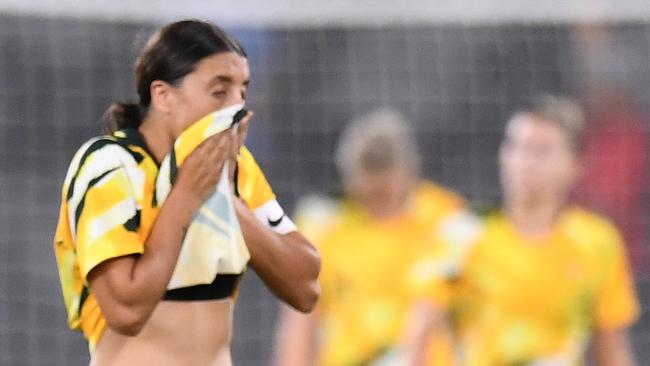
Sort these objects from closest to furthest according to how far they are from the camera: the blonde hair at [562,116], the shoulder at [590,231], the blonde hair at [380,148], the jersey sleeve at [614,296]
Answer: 1. the jersey sleeve at [614,296]
2. the blonde hair at [562,116]
3. the shoulder at [590,231]
4. the blonde hair at [380,148]

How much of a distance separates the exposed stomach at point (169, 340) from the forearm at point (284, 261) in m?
0.12

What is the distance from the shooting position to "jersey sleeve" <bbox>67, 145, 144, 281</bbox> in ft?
8.25

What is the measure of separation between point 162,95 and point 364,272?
13.1 ft

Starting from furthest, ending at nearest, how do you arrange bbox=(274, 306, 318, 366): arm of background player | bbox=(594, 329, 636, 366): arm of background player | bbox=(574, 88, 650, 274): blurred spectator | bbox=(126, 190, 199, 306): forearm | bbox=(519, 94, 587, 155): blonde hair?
bbox=(574, 88, 650, 274): blurred spectator → bbox=(274, 306, 318, 366): arm of background player → bbox=(519, 94, 587, 155): blonde hair → bbox=(594, 329, 636, 366): arm of background player → bbox=(126, 190, 199, 306): forearm

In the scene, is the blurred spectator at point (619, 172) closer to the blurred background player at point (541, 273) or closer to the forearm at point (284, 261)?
the blurred background player at point (541, 273)

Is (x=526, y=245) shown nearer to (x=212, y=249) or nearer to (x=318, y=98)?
(x=318, y=98)

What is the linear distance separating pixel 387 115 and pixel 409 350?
1547 millimetres

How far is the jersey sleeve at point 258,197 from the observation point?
9.27 feet

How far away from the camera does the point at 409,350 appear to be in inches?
237

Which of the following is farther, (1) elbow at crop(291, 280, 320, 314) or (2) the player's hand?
(1) elbow at crop(291, 280, 320, 314)

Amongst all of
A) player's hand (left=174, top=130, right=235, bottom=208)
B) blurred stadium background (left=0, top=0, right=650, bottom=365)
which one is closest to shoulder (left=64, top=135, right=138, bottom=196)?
player's hand (left=174, top=130, right=235, bottom=208)

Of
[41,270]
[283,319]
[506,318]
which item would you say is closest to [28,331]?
[41,270]

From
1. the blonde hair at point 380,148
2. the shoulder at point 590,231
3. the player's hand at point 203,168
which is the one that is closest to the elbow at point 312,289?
the player's hand at point 203,168

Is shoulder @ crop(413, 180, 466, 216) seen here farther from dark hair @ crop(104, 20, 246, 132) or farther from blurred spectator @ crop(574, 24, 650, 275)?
dark hair @ crop(104, 20, 246, 132)
